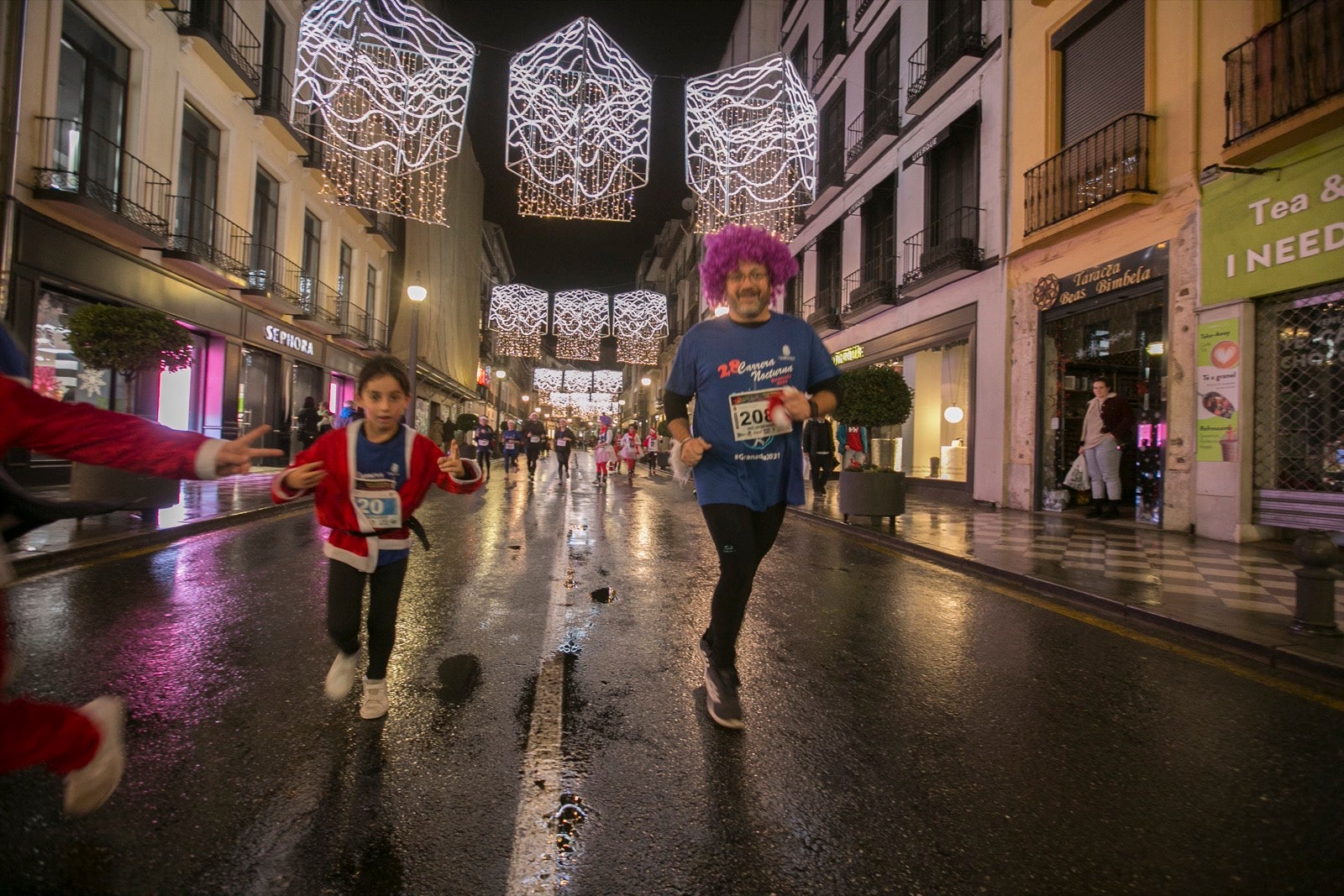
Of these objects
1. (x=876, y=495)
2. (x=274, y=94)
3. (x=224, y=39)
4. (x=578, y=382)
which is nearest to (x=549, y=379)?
(x=578, y=382)

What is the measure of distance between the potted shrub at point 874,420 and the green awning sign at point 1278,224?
156 inches

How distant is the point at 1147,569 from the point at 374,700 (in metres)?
6.50

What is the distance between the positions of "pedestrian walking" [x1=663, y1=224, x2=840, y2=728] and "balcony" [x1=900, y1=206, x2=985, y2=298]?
39.6 feet

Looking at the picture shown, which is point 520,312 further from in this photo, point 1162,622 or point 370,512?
point 370,512

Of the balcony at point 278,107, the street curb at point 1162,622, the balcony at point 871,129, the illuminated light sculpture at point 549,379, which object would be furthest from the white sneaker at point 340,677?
the illuminated light sculpture at point 549,379

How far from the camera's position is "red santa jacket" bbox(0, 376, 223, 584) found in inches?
60.7

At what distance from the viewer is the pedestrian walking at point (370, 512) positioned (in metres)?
2.76

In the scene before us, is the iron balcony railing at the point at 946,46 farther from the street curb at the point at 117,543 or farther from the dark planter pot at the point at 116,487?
the dark planter pot at the point at 116,487

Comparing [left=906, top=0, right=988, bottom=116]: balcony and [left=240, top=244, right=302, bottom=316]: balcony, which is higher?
[left=906, top=0, right=988, bottom=116]: balcony

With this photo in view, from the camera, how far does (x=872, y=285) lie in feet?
57.1

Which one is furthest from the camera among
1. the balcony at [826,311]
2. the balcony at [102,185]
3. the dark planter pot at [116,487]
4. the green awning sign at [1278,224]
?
the balcony at [826,311]

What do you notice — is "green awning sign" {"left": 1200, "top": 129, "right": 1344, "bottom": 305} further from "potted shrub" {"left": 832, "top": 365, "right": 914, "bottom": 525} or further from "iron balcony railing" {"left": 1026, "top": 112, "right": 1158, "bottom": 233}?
"potted shrub" {"left": 832, "top": 365, "right": 914, "bottom": 525}

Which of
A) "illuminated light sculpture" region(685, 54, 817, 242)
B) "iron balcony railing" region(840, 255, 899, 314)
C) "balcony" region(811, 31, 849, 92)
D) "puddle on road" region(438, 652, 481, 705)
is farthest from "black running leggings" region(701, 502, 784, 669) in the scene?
"balcony" region(811, 31, 849, 92)

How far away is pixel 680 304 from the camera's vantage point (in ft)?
155
